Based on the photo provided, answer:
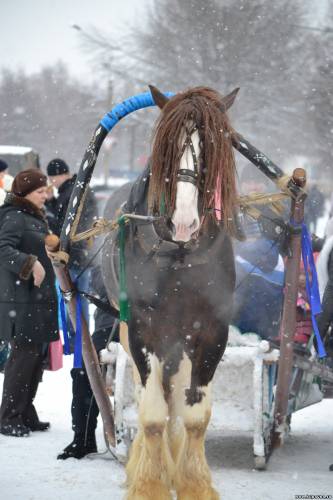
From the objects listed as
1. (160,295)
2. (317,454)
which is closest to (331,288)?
(317,454)

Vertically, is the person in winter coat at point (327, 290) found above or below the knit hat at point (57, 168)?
below

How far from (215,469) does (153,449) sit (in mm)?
903

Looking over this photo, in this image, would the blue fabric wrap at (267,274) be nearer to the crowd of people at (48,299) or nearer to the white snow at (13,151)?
the crowd of people at (48,299)

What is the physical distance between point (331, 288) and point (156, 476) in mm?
1688

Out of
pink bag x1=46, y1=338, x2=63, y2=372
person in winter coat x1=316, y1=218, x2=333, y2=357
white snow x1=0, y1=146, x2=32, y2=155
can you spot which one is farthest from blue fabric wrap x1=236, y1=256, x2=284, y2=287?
white snow x1=0, y1=146, x2=32, y2=155

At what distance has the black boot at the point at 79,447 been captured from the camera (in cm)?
508

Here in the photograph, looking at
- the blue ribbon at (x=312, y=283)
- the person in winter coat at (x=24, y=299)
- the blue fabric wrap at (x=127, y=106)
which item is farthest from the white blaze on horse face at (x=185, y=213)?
the person in winter coat at (x=24, y=299)

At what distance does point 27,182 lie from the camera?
5.89m

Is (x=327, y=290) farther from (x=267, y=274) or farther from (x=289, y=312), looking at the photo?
(x=289, y=312)

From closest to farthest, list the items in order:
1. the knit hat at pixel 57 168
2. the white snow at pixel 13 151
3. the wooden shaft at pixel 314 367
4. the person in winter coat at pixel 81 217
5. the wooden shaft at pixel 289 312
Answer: the wooden shaft at pixel 289 312
the wooden shaft at pixel 314 367
the person in winter coat at pixel 81 217
the knit hat at pixel 57 168
the white snow at pixel 13 151

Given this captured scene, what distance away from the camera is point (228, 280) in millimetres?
4121

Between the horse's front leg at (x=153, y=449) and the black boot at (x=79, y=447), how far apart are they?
1017mm

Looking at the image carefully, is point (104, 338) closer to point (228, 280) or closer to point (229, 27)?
point (228, 280)

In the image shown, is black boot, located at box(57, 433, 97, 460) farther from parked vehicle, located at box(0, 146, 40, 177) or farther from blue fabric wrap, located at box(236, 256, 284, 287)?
parked vehicle, located at box(0, 146, 40, 177)
